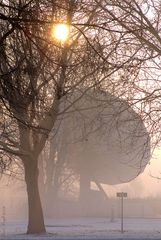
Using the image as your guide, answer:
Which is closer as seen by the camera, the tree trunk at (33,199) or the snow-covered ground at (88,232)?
the snow-covered ground at (88,232)

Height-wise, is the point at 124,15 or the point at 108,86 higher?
the point at 124,15

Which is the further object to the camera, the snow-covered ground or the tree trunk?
the tree trunk

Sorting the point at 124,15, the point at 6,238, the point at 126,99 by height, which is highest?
the point at 124,15

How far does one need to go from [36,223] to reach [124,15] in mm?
14780

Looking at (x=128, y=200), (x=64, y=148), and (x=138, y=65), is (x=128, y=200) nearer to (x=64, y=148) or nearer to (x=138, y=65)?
(x=64, y=148)

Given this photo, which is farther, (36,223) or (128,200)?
(128,200)

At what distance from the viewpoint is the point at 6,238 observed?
2759cm

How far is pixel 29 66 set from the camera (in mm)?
10477

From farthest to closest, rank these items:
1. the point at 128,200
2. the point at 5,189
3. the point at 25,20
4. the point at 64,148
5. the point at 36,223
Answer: the point at 5,189, the point at 128,200, the point at 64,148, the point at 36,223, the point at 25,20

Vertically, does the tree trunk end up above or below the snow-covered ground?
above

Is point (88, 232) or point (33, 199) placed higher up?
point (33, 199)

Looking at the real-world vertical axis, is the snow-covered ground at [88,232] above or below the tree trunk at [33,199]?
below

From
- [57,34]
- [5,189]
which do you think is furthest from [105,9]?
[5,189]

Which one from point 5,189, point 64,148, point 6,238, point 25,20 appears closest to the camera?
point 25,20
